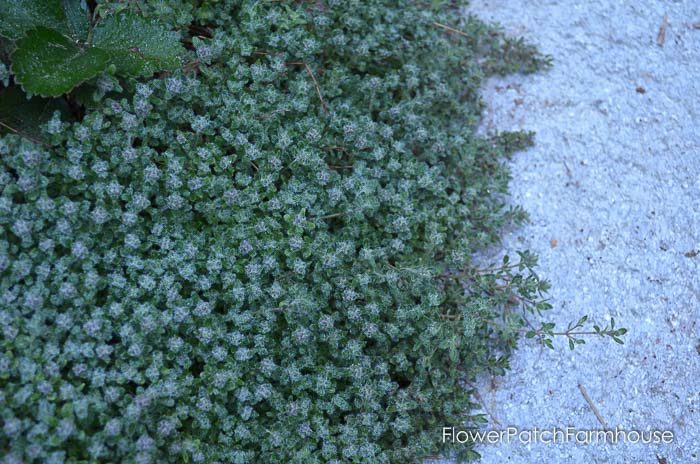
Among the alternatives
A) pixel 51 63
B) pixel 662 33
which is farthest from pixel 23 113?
pixel 662 33

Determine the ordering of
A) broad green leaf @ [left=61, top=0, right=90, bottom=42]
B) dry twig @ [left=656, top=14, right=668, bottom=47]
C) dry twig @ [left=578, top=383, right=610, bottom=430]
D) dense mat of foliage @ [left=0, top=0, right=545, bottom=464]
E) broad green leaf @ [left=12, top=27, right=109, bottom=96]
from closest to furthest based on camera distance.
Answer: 1. dense mat of foliage @ [left=0, top=0, right=545, bottom=464]
2. broad green leaf @ [left=12, top=27, right=109, bottom=96]
3. broad green leaf @ [left=61, top=0, right=90, bottom=42]
4. dry twig @ [left=578, top=383, right=610, bottom=430]
5. dry twig @ [left=656, top=14, right=668, bottom=47]

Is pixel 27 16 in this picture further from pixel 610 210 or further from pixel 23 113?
pixel 610 210

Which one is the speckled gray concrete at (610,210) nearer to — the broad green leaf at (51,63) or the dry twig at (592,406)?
the dry twig at (592,406)

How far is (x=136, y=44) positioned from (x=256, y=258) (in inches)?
36.1

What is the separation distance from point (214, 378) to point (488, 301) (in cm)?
113

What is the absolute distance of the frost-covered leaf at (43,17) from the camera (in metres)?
2.57

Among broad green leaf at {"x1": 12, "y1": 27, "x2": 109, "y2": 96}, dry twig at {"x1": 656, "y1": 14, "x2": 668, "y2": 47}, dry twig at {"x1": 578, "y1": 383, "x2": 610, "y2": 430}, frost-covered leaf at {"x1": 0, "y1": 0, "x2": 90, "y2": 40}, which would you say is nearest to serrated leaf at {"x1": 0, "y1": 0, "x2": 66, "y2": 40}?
frost-covered leaf at {"x1": 0, "y1": 0, "x2": 90, "y2": 40}

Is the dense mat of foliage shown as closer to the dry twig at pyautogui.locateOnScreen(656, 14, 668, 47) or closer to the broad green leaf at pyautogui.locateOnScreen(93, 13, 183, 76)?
the broad green leaf at pyautogui.locateOnScreen(93, 13, 183, 76)

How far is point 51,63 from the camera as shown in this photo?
247cm

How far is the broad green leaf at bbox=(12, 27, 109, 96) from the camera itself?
7.86 ft

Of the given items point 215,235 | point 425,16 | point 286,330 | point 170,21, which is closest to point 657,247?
point 425,16

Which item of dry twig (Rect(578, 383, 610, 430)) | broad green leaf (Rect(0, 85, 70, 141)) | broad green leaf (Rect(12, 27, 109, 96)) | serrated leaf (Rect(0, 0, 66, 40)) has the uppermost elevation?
serrated leaf (Rect(0, 0, 66, 40))

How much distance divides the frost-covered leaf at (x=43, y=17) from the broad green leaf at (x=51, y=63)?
0.40 feet

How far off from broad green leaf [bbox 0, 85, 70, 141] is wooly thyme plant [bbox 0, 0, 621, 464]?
0.09 m
